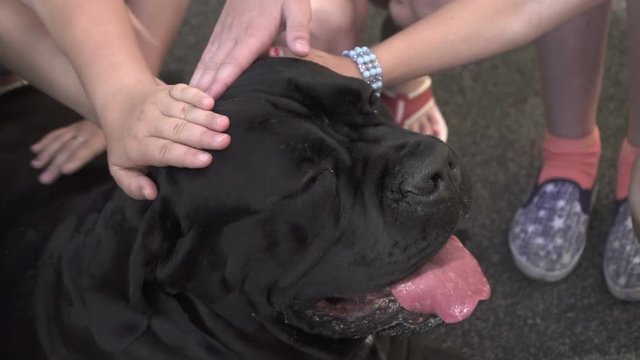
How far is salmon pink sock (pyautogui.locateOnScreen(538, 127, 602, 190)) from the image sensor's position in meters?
1.37

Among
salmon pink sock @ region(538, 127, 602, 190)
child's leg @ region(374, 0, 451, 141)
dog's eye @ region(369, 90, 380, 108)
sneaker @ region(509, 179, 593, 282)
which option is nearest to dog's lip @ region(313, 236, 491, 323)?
dog's eye @ region(369, 90, 380, 108)

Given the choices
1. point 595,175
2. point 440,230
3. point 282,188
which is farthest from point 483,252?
point 282,188

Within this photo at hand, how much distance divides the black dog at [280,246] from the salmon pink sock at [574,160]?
1.52 ft

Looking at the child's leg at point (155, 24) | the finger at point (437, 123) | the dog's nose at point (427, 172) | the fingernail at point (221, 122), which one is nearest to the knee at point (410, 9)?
the finger at point (437, 123)

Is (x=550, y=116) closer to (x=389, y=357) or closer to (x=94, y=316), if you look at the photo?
(x=389, y=357)

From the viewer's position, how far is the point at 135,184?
0.89 m

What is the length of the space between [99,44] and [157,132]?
20cm

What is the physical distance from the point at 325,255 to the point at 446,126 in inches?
30.8

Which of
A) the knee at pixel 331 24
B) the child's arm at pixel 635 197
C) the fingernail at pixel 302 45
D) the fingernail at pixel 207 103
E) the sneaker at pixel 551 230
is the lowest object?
the sneaker at pixel 551 230

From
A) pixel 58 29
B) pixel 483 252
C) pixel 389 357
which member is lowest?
pixel 483 252

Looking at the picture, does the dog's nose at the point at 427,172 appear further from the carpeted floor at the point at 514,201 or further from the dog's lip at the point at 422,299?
the carpeted floor at the point at 514,201

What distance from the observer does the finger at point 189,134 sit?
0.81m

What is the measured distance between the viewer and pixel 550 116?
136cm

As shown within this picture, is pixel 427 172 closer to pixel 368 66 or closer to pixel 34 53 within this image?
pixel 368 66
